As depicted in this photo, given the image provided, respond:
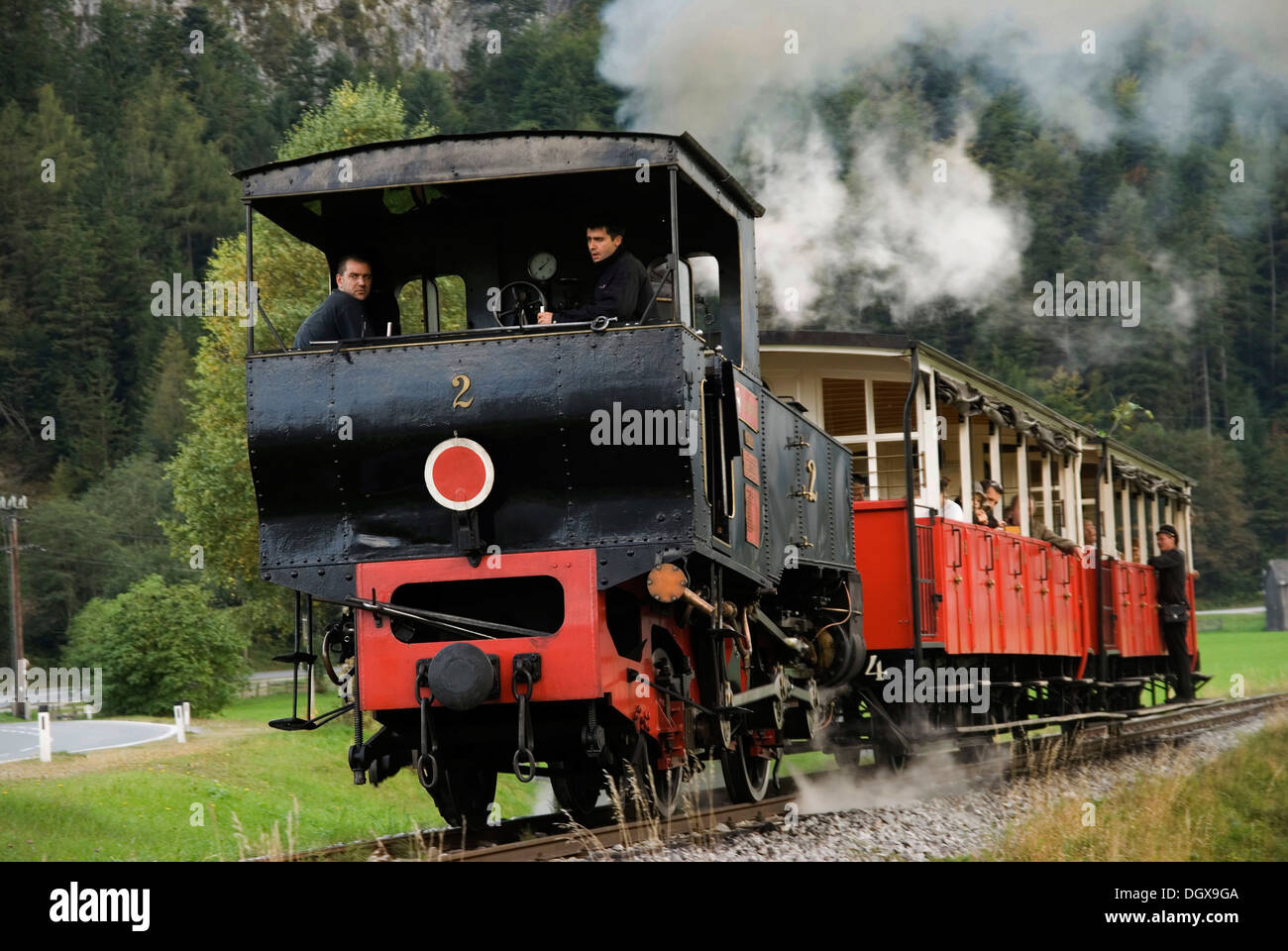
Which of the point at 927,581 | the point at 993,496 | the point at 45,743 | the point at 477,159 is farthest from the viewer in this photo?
the point at 45,743

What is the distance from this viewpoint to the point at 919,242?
4647 centimetres

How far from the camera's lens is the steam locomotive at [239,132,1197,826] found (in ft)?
25.8

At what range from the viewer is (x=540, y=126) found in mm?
64125

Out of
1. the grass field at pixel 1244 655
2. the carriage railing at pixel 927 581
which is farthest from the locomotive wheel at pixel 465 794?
the grass field at pixel 1244 655

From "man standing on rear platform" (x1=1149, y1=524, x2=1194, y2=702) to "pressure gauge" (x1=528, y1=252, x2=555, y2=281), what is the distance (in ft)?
40.9

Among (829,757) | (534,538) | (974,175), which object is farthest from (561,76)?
(534,538)

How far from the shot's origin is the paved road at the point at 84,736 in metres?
21.7

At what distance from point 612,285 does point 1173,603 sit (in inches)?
588

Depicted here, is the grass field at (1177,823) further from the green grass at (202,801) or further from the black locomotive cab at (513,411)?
the green grass at (202,801)

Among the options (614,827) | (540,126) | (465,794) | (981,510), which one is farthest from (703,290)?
(540,126)

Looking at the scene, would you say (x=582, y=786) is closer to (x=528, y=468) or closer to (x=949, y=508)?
(x=528, y=468)
